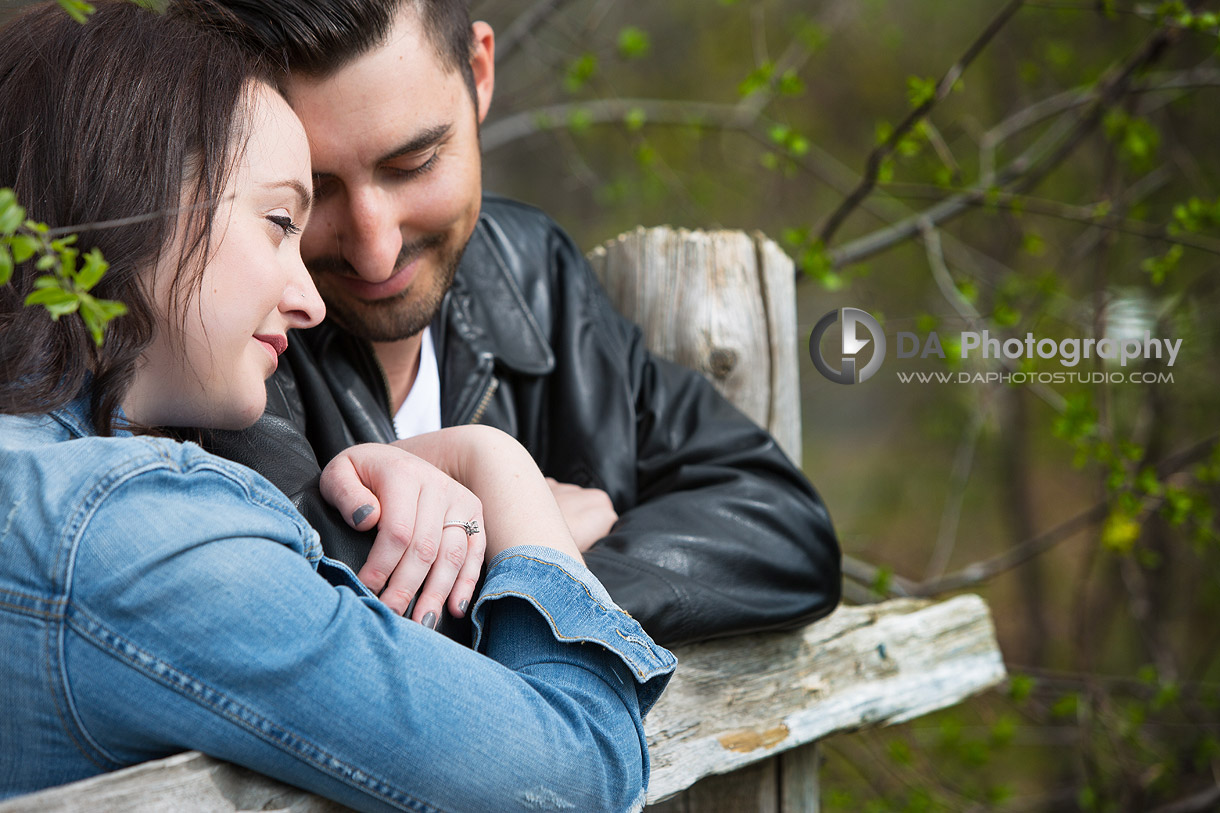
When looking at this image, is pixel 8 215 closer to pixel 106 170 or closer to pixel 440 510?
pixel 106 170

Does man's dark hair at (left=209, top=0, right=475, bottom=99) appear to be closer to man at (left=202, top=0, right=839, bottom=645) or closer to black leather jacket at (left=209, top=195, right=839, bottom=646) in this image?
man at (left=202, top=0, right=839, bottom=645)

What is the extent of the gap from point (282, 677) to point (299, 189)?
0.60 meters

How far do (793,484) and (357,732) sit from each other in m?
1.18

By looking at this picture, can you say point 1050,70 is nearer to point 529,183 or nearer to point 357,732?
point 529,183

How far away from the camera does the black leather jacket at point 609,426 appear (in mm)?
1690

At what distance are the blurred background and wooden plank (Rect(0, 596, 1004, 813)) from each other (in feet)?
2.69

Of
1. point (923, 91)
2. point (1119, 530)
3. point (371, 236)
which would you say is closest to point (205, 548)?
point (371, 236)

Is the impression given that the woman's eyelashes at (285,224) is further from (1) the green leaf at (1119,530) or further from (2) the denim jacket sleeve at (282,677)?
(1) the green leaf at (1119,530)

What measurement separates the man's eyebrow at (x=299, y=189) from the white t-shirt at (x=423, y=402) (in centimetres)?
74

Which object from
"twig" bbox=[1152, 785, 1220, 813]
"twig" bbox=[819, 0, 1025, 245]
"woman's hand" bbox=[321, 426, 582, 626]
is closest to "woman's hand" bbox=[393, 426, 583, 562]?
"woman's hand" bbox=[321, 426, 582, 626]

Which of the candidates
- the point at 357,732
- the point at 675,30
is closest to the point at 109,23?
the point at 357,732

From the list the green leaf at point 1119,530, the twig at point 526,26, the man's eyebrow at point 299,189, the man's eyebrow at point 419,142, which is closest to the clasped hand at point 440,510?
the man's eyebrow at point 299,189

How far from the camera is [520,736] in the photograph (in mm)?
1076

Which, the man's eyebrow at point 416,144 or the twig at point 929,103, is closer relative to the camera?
the man's eyebrow at point 416,144
